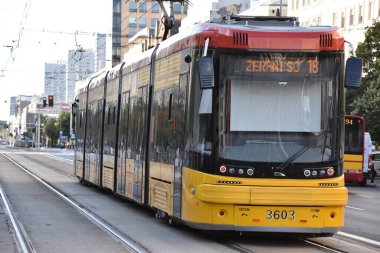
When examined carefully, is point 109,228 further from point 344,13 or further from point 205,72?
point 344,13

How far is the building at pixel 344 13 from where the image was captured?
66000 millimetres

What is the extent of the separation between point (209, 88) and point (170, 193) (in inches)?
99.6

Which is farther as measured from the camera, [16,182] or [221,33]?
[16,182]

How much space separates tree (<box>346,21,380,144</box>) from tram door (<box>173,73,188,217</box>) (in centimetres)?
3238

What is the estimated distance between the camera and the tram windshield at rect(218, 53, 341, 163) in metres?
12.7

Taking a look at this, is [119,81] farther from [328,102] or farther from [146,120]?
[328,102]

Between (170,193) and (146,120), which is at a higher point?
(146,120)

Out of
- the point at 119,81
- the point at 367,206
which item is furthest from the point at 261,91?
the point at 367,206

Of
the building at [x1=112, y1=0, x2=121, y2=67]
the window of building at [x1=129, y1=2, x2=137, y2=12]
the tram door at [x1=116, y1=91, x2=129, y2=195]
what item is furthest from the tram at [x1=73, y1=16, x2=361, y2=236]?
the building at [x1=112, y1=0, x2=121, y2=67]

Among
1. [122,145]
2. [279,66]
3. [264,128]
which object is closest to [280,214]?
[264,128]

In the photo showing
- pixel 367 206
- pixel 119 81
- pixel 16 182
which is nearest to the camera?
pixel 119 81

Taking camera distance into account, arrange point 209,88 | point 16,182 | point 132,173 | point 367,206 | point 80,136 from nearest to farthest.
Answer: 1. point 209,88
2. point 132,173
3. point 367,206
4. point 80,136
5. point 16,182

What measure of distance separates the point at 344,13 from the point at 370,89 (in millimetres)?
21996

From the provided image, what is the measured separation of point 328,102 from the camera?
12773 mm
